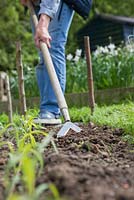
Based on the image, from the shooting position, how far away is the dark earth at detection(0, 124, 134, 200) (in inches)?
46.6

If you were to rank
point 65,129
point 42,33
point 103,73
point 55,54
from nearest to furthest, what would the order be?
point 65,129 → point 42,33 → point 55,54 → point 103,73

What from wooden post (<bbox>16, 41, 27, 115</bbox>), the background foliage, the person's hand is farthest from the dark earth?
the background foliage

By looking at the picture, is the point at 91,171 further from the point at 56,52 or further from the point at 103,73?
the point at 103,73

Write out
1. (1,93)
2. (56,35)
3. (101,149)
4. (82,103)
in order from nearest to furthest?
(101,149) < (56,35) < (82,103) < (1,93)

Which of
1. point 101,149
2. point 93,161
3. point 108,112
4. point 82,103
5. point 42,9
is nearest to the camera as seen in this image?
point 93,161

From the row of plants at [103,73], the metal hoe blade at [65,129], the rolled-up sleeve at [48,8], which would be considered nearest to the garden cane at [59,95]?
the metal hoe blade at [65,129]

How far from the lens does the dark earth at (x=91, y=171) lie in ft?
3.88

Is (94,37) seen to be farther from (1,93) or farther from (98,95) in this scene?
(98,95)

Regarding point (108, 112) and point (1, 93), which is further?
point (1, 93)

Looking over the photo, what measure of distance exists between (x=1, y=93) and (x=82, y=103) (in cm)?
332

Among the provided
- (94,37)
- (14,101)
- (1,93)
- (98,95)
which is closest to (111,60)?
(98,95)

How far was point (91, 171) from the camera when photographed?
56.4 inches

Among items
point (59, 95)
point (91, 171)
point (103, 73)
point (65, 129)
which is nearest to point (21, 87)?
point (59, 95)

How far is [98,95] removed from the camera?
21.2 ft
